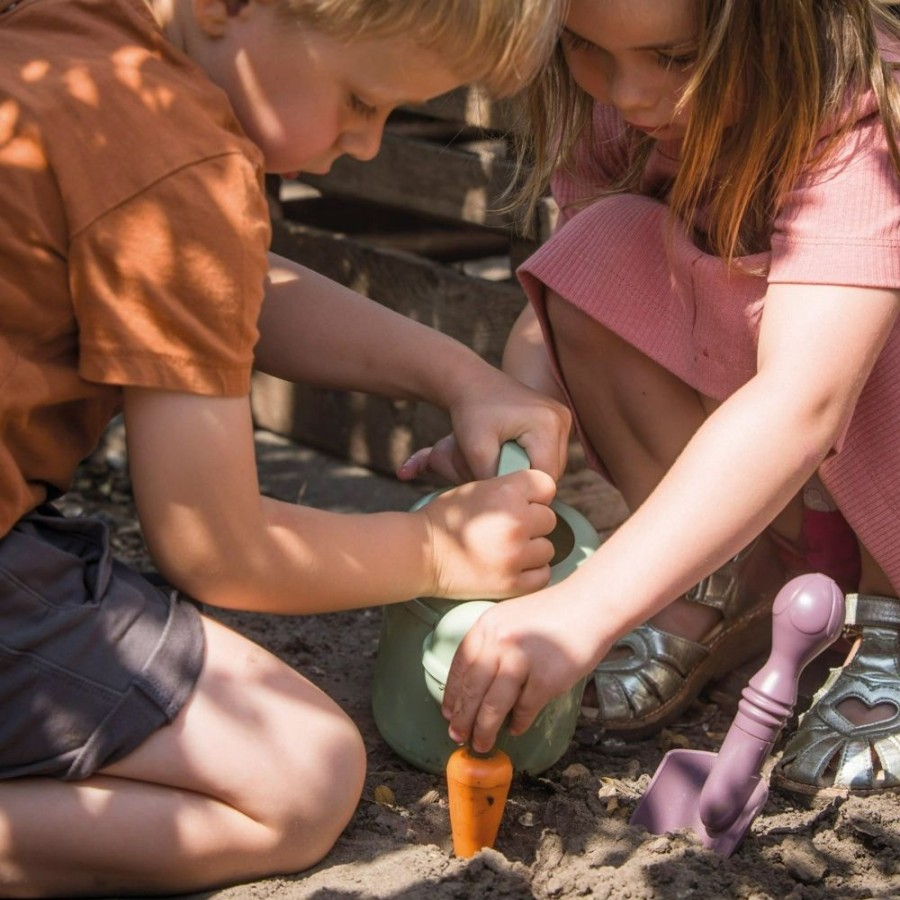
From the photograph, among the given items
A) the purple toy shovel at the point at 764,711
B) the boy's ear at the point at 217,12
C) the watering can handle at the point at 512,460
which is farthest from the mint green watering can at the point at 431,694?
the boy's ear at the point at 217,12

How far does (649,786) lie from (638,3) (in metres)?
0.97

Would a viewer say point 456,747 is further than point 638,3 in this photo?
Yes

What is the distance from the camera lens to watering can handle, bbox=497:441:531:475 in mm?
1860

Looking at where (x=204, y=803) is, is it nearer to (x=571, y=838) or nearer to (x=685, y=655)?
(x=571, y=838)

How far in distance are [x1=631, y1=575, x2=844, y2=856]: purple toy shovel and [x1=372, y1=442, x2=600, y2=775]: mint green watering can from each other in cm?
22

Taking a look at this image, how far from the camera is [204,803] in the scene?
1.63 m

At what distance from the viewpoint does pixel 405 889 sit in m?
1.58

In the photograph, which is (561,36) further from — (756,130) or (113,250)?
(113,250)

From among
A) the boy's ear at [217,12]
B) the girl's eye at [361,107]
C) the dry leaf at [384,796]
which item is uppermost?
the boy's ear at [217,12]

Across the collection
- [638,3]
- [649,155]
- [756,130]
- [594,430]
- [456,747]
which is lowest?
[456,747]

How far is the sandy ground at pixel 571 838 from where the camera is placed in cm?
159

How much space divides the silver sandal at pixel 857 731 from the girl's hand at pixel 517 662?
44cm

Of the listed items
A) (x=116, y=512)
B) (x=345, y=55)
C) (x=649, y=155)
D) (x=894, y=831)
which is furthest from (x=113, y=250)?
(x=116, y=512)

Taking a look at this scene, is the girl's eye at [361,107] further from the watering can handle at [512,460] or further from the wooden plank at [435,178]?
the wooden plank at [435,178]
